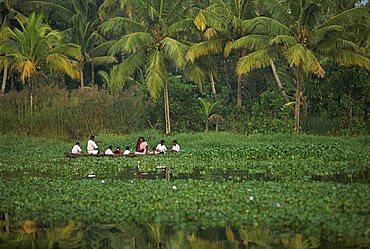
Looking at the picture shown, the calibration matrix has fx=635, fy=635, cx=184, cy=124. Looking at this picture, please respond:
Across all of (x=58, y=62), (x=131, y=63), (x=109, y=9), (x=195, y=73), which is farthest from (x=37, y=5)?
(x=195, y=73)

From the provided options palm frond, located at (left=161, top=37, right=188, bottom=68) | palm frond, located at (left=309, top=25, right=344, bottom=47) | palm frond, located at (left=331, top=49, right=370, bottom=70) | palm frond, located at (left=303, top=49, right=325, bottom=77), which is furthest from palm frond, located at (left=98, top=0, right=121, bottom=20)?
palm frond, located at (left=331, top=49, right=370, bottom=70)

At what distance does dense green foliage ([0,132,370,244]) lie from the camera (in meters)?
10.8

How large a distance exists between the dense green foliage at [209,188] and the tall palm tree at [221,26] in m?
6.92

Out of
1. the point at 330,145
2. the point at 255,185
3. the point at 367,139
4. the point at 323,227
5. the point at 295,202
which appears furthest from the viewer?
the point at 367,139

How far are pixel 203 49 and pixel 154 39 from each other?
2349 millimetres

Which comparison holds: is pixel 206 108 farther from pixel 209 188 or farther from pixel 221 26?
pixel 209 188

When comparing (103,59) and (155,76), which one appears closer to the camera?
(155,76)

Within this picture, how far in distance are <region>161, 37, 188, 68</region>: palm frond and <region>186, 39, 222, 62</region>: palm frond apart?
49 centimetres

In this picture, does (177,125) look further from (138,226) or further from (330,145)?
(138,226)

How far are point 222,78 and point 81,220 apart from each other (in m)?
27.6

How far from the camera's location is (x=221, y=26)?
96.5ft

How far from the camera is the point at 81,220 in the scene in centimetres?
1109

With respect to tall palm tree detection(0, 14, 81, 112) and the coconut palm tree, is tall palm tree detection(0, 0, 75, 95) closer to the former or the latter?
tall palm tree detection(0, 14, 81, 112)

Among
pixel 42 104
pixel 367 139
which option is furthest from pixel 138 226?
pixel 42 104
